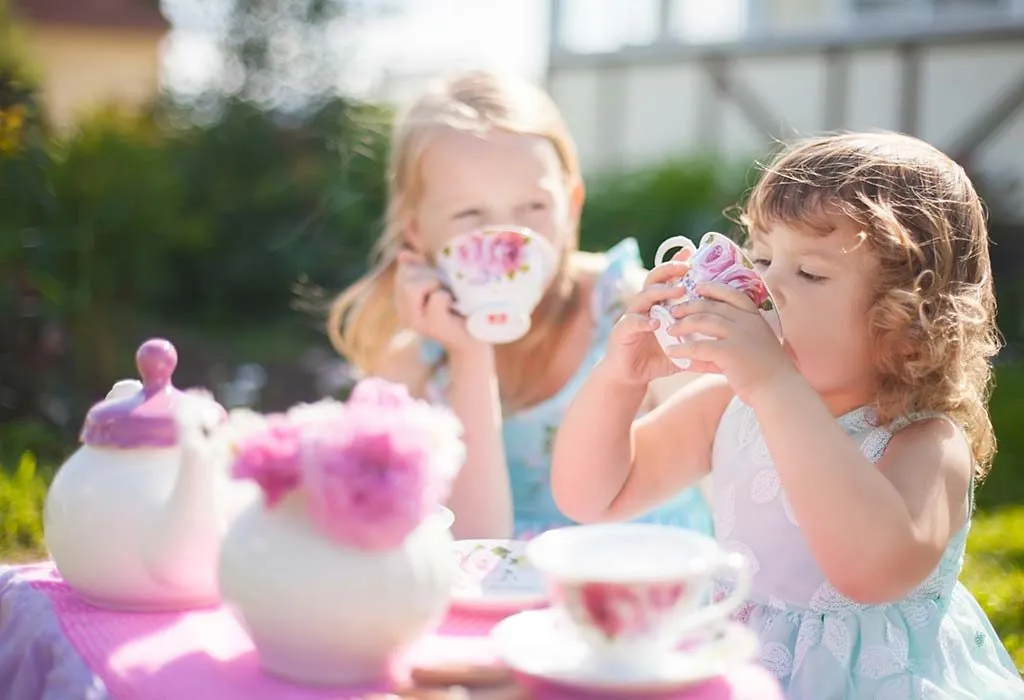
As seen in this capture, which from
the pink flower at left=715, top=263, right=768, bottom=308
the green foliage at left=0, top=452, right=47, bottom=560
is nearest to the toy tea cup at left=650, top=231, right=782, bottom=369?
the pink flower at left=715, top=263, right=768, bottom=308

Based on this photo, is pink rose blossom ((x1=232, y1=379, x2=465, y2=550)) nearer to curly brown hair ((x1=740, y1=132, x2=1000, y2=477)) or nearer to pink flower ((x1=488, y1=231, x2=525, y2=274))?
curly brown hair ((x1=740, y1=132, x2=1000, y2=477))

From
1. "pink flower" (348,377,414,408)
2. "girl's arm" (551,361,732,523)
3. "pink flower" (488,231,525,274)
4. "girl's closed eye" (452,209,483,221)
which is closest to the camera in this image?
"pink flower" (348,377,414,408)

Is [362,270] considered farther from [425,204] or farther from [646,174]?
[425,204]

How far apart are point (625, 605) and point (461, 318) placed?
4.86 feet

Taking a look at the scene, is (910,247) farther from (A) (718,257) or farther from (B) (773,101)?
(B) (773,101)

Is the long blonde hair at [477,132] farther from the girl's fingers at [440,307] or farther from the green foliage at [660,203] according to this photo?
the green foliage at [660,203]

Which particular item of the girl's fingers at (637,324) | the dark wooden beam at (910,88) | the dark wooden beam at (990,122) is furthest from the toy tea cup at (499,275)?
the dark wooden beam at (910,88)

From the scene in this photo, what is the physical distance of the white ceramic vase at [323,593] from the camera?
1.30m

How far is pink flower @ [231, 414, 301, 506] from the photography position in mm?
1317

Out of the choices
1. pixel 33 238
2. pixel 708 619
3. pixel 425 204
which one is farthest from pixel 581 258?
pixel 33 238

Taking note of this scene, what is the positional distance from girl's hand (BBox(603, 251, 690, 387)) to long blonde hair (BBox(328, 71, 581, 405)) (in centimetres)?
94

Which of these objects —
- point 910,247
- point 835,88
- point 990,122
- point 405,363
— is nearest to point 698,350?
point 910,247

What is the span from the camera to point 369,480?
1276 mm

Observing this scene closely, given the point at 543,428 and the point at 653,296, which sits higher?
the point at 653,296
